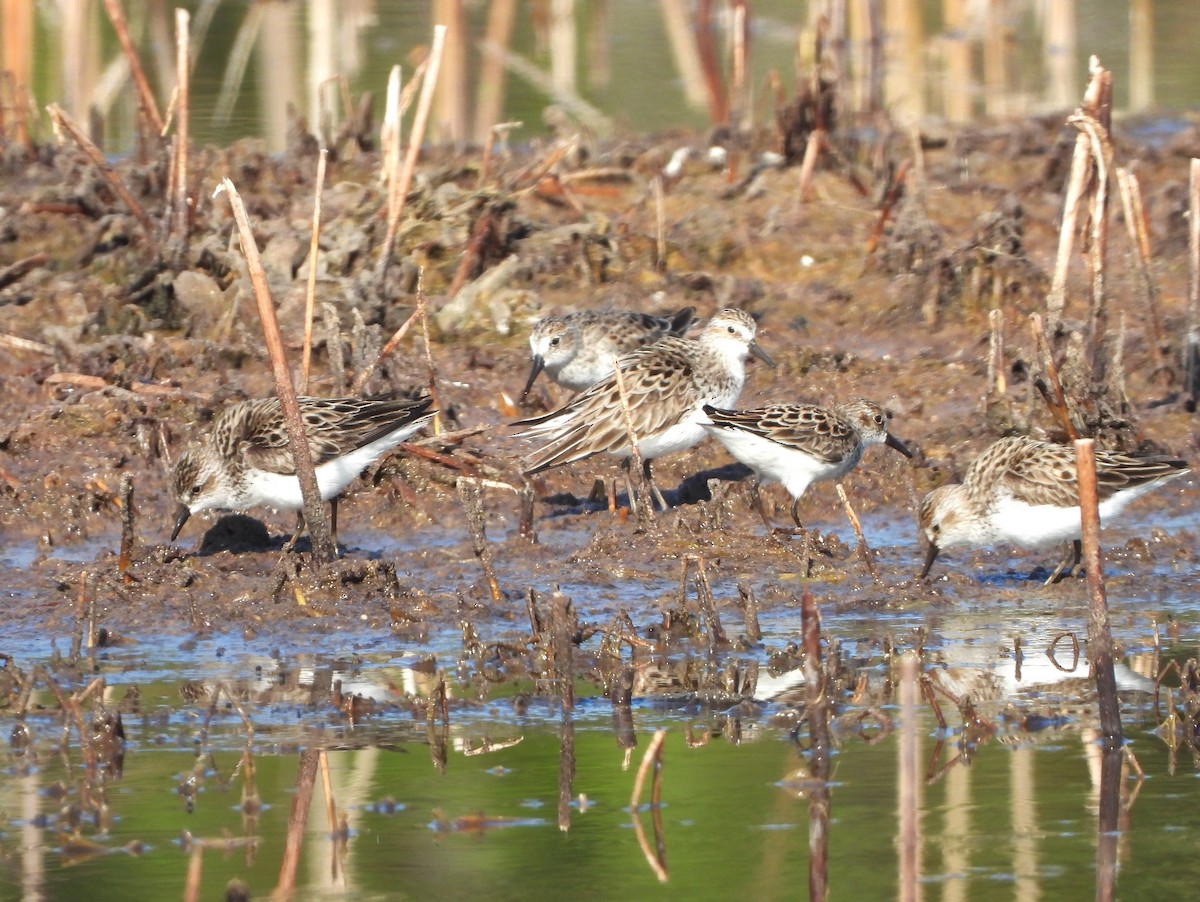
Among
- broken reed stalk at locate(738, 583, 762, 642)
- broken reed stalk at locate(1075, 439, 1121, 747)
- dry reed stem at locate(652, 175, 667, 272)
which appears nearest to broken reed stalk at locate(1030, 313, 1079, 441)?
broken reed stalk at locate(738, 583, 762, 642)

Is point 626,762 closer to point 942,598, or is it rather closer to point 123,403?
point 942,598

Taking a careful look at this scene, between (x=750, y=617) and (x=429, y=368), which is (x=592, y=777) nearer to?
(x=750, y=617)

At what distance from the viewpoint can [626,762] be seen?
22.2ft

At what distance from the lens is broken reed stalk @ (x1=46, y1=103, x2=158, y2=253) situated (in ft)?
39.4

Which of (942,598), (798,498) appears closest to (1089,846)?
(942,598)

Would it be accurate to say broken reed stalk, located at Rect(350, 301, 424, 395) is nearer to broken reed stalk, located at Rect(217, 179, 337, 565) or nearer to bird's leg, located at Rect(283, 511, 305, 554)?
bird's leg, located at Rect(283, 511, 305, 554)

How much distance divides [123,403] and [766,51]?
15407 mm

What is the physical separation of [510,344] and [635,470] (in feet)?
10.3

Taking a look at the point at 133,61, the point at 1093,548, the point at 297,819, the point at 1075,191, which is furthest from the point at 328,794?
the point at 133,61

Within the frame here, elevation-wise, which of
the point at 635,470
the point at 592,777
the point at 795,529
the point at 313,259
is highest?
the point at 313,259

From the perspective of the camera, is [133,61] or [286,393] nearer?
[286,393]

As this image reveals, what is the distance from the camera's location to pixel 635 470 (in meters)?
10.2

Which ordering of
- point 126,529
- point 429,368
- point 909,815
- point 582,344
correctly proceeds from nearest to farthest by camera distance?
1. point 909,815
2. point 126,529
3. point 429,368
4. point 582,344

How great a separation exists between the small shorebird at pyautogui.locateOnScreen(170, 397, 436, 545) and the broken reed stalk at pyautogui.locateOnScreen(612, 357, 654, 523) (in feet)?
3.13
